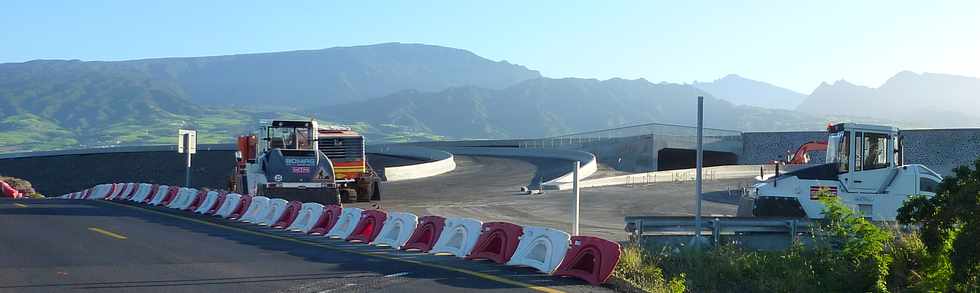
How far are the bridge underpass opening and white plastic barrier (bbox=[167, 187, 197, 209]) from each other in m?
43.7

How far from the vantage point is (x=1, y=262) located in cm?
1438

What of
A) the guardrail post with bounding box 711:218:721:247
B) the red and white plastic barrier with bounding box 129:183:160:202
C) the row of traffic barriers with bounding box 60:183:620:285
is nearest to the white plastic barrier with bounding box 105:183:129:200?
the red and white plastic barrier with bounding box 129:183:160:202

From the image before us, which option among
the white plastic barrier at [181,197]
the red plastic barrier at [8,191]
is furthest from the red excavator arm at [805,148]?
the red plastic barrier at [8,191]

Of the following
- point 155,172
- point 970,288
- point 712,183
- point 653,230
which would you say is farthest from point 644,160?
point 970,288

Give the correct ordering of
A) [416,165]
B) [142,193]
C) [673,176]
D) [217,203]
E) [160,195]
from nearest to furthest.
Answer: [217,203] → [160,195] → [142,193] → [673,176] → [416,165]

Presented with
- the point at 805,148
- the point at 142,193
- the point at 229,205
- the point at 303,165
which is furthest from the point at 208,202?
the point at 805,148

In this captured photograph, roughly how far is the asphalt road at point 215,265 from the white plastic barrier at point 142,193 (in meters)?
12.1

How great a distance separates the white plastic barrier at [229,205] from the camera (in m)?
25.4

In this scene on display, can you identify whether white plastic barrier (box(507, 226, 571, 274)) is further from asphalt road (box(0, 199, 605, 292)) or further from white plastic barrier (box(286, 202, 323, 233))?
white plastic barrier (box(286, 202, 323, 233))

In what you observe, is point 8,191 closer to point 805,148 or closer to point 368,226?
point 368,226

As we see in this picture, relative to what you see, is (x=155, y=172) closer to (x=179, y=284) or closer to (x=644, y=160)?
(x=644, y=160)

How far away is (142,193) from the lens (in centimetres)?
3384

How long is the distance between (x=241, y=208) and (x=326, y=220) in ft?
17.3

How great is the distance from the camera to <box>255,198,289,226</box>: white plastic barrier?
74.2ft
